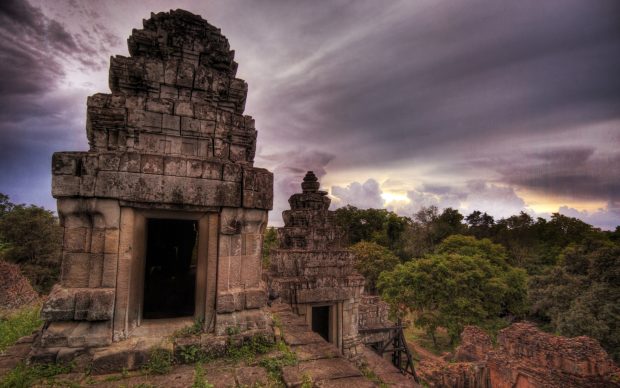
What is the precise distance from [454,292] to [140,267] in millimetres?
20475

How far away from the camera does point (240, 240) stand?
4.56 m

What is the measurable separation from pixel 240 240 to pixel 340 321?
7.15 m

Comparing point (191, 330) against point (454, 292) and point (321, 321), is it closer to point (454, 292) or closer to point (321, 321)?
point (321, 321)

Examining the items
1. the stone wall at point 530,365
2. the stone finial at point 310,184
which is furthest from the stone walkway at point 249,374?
the stone wall at point 530,365

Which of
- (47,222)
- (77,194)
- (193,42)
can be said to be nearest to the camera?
(77,194)

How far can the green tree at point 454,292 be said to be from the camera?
1997 centimetres

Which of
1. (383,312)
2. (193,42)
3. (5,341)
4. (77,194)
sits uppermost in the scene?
(193,42)

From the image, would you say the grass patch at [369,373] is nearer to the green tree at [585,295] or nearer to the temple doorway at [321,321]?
the temple doorway at [321,321]

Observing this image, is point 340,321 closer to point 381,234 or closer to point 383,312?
point 383,312

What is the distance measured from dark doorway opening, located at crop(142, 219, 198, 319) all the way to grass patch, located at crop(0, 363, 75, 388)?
454 cm

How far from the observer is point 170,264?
374 inches

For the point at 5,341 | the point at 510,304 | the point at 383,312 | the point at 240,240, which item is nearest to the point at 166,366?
the point at 240,240

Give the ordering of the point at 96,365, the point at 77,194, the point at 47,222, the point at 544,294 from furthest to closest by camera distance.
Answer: the point at 47,222
the point at 544,294
the point at 77,194
the point at 96,365

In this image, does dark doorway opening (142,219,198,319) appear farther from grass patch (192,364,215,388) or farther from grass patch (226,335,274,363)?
grass patch (192,364,215,388)
